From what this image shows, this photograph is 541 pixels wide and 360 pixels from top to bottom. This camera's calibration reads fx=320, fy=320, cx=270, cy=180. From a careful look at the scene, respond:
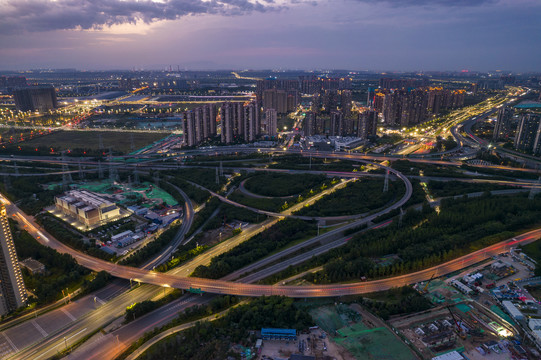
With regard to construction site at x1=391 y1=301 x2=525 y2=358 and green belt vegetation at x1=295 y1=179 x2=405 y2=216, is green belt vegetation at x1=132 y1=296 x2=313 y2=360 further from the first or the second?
green belt vegetation at x1=295 y1=179 x2=405 y2=216

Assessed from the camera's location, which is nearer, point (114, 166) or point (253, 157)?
point (114, 166)

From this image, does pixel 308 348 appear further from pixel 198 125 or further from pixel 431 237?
pixel 198 125

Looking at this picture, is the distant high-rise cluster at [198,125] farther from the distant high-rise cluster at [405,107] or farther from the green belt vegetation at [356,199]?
the distant high-rise cluster at [405,107]

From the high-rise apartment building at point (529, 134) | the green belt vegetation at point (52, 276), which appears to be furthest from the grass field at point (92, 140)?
the high-rise apartment building at point (529, 134)

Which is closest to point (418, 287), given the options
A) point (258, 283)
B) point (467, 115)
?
point (258, 283)

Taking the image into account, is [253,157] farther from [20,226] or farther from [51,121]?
[51,121]

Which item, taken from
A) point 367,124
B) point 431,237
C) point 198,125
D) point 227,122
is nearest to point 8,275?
point 431,237

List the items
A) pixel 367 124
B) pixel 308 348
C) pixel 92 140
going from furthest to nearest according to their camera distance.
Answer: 1. pixel 92 140
2. pixel 367 124
3. pixel 308 348
